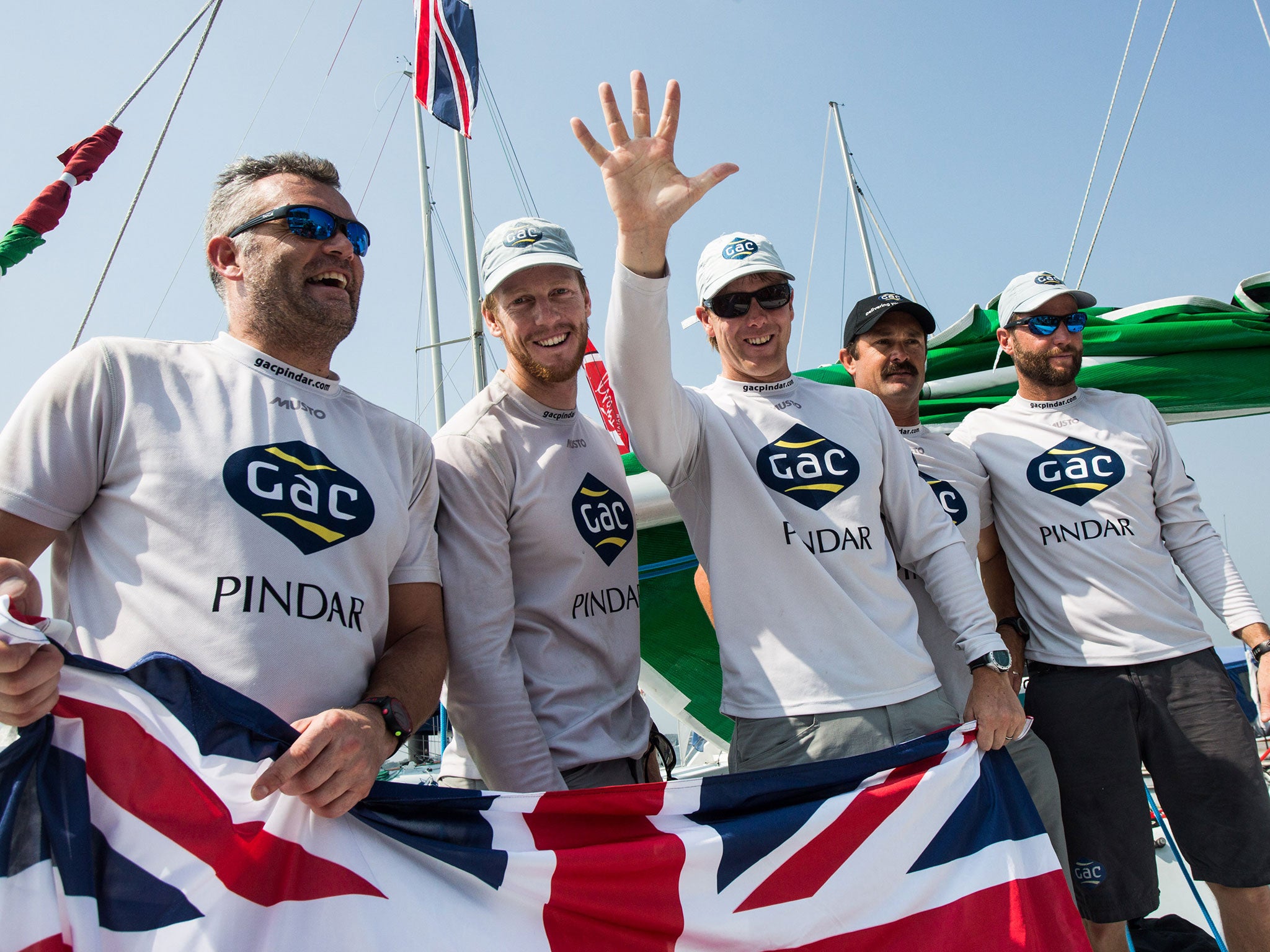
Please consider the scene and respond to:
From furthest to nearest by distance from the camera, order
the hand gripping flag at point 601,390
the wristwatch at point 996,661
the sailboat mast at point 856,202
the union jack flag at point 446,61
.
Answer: the sailboat mast at point 856,202, the hand gripping flag at point 601,390, the union jack flag at point 446,61, the wristwatch at point 996,661

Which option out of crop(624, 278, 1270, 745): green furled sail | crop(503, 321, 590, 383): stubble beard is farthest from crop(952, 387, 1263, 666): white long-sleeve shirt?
crop(503, 321, 590, 383): stubble beard

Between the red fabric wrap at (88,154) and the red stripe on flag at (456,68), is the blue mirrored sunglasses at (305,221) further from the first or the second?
the red stripe on flag at (456,68)

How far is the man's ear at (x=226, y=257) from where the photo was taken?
224cm

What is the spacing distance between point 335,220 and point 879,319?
219 cm

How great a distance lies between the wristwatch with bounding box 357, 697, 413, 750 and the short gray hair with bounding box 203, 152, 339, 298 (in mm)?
1192

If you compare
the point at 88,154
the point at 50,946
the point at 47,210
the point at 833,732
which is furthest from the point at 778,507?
the point at 88,154

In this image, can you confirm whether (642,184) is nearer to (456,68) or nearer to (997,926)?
(997,926)

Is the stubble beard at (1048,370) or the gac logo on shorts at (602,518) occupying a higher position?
the stubble beard at (1048,370)

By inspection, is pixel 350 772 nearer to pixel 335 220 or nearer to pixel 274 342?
pixel 274 342

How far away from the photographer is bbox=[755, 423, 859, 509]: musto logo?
2.57 metres

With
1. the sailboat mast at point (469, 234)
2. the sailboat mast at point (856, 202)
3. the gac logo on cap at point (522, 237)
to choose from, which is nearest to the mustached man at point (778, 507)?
the gac logo on cap at point (522, 237)

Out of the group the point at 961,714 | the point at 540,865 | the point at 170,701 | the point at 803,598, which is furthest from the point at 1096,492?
the point at 170,701

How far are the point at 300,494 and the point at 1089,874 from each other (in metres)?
2.88

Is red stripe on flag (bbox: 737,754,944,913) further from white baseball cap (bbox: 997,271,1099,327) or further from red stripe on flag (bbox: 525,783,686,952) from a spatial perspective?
white baseball cap (bbox: 997,271,1099,327)
